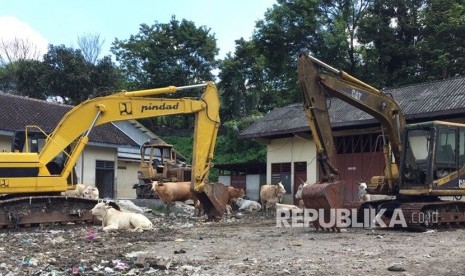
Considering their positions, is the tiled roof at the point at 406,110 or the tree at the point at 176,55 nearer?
the tiled roof at the point at 406,110

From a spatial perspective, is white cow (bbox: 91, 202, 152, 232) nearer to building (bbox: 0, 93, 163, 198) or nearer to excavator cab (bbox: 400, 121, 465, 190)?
excavator cab (bbox: 400, 121, 465, 190)

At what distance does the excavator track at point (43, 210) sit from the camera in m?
13.7

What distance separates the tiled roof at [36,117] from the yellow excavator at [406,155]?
577 inches

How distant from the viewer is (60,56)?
4409 centimetres

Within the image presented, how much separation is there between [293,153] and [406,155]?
11065 millimetres

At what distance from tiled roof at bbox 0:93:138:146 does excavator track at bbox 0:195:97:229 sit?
10.3 metres

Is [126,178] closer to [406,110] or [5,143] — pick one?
[5,143]

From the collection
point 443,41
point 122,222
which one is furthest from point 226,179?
point 122,222

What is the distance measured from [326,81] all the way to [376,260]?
613 centimetres

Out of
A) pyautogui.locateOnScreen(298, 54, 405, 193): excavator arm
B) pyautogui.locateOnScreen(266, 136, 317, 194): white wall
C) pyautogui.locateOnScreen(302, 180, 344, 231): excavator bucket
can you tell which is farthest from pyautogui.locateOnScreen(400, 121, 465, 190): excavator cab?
pyautogui.locateOnScreen(266, 136, 317, 194): white wall

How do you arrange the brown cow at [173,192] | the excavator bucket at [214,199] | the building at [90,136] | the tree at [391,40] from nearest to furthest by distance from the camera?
1. the excavator bucket at [214,199]
2. the brown cow at [173,192]
3. the building at [90,136]
4. the tree at [391,40]

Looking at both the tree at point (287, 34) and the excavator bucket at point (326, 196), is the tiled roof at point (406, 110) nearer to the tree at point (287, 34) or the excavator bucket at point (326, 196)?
the excavator bucket at point (326, 196)

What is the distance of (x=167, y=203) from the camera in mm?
19156

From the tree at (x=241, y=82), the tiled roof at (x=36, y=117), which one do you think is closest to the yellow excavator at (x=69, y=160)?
the tiled roof at (x=36, y=117)
